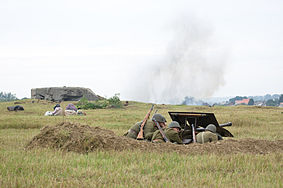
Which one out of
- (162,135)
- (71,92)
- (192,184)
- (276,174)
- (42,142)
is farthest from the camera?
(71,92)

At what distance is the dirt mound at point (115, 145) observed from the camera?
25.6ft

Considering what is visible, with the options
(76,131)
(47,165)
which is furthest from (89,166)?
(76,131)

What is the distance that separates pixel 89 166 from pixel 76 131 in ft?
8.88

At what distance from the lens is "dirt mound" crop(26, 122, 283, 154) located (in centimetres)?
781

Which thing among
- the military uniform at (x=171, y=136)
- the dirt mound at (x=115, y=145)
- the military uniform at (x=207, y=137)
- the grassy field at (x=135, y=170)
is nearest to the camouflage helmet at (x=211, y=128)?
the military uniform at (x=207, y=137)

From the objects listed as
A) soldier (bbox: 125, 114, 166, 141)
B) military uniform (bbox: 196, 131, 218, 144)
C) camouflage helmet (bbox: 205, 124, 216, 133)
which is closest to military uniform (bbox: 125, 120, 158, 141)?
soldier (bbox: 125, 114, 166, 141)

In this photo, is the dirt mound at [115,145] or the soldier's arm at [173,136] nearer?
the dirt mound at [115,145]

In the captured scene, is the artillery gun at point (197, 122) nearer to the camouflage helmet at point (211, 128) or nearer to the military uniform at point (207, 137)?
the camouflage helmet at point (211, 128)

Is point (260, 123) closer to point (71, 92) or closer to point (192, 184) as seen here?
point (192, 184)

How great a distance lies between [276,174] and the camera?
548 cm

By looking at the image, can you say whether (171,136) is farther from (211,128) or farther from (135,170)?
(135,170)

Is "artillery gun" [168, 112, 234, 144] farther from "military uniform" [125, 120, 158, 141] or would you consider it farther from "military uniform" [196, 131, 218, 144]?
"military uniform" [125, 120, 158, 141]

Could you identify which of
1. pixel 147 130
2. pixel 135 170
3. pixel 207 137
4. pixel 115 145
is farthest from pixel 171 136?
pixel 135 170

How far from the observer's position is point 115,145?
7.96 m
